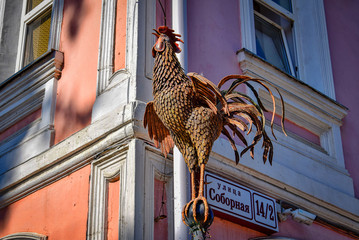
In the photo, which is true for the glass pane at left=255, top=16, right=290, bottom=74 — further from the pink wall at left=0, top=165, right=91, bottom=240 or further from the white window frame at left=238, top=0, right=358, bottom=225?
the pink wall at left=0, top=165, right=91, bottom=240

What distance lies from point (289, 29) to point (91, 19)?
2444mm

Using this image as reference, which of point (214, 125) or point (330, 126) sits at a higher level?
point (330, 126)

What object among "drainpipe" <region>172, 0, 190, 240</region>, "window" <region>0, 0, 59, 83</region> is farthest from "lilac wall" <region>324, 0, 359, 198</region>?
"window" <region>0, 0, 59, 83</region>

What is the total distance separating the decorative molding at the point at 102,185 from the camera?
4.83m

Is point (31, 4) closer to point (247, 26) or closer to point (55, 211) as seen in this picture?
point (247, 26)

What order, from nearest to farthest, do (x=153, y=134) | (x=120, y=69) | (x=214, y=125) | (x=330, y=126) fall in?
(x=214, y=125) < (x=153, y=134) < (x=120, y=69) < (x=330, y=126)

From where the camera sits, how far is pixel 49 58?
6160mm

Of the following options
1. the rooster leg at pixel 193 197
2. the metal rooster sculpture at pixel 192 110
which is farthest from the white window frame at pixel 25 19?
the rooster leg at pixel 193 197

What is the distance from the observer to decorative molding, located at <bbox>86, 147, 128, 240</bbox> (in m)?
4.83

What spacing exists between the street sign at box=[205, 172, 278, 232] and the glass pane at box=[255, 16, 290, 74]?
6.64 feet

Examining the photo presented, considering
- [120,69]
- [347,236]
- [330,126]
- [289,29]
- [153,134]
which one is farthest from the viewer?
[289,29]

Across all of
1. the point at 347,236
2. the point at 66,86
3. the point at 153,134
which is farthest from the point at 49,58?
the point at 347,236

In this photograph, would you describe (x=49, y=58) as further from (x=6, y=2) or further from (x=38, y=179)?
(x=6, y=2)

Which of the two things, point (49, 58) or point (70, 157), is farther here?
point (49, 58)
